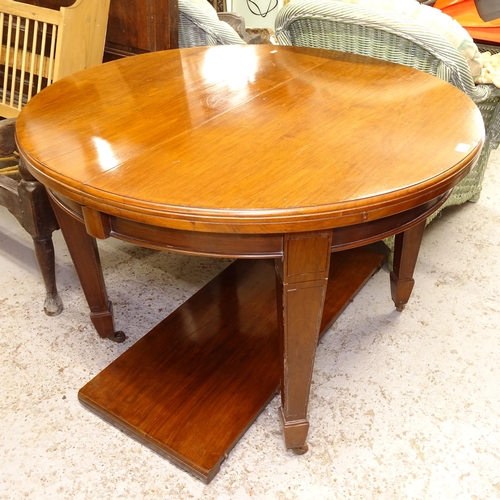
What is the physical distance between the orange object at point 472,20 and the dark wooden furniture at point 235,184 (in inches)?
73.4

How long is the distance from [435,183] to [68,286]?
1389mm

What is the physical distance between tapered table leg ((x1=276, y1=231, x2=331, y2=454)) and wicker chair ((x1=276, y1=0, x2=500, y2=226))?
0.95m

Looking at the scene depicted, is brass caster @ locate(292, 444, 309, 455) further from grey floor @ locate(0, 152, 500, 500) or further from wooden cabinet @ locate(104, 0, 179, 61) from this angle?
wooden cabinet @ locate(104, 0, 179, 61)

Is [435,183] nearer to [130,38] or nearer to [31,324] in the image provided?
[31,324]

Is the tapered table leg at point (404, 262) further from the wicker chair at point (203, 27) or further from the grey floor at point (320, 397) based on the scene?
the wicker chair at point (203, 27)

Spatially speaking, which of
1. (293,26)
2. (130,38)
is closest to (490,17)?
(293,26)

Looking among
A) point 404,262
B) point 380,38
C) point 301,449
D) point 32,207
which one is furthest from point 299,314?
point 380,38

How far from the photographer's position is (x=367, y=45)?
1.68 meters

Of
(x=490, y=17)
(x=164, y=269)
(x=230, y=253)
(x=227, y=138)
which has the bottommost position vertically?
(x=164, y=269)

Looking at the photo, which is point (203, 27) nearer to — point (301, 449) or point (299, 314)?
point (299, 314)

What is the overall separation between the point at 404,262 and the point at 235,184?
85cm

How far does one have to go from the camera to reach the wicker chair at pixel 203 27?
1.80 m

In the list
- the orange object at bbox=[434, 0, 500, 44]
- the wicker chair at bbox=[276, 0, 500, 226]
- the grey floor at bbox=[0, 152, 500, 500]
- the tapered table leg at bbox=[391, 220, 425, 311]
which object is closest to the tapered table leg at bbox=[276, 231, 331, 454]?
the grey floor at bbox=[0, 152, 500, 500]

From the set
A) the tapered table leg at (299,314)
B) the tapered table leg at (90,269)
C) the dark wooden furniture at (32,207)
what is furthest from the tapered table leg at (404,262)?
the dark wooden furniture at (32,207)
